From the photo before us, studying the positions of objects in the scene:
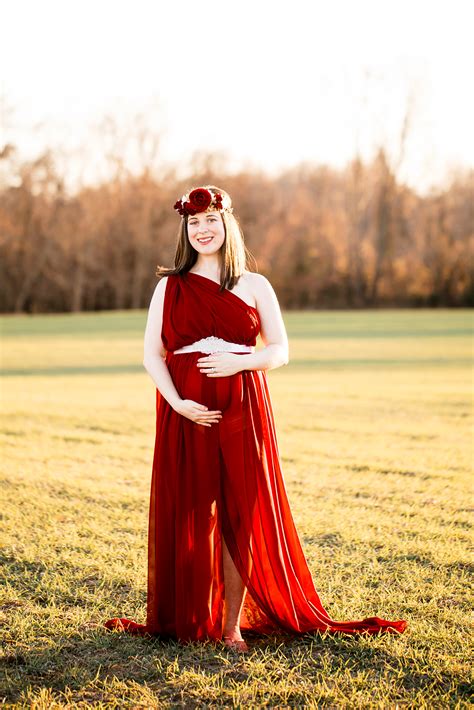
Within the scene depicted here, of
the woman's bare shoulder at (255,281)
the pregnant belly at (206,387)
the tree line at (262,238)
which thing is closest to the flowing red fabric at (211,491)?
the pregnant belly at (206,387)

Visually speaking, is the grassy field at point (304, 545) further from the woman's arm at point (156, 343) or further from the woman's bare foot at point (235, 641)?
the woman's arm at point (156, 343)

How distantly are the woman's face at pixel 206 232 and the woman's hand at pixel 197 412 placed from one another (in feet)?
2.34

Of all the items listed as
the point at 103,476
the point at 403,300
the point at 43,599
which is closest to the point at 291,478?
the point at 103,476

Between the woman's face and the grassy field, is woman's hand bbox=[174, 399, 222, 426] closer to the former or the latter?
the woman's face

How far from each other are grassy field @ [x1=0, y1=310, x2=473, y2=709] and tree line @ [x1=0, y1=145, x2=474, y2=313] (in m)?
38.0

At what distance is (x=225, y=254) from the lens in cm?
373

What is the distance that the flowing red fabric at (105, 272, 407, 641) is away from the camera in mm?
3646

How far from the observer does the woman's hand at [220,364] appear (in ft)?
11.8

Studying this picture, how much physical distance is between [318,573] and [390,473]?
3.06 meters

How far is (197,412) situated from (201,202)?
97 cm

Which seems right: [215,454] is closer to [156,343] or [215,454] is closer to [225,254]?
[156,343]

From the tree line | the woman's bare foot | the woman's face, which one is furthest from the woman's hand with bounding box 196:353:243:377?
the tree line

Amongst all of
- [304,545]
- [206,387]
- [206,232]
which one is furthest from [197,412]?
[304,545]

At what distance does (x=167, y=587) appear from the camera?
12.3 ft
